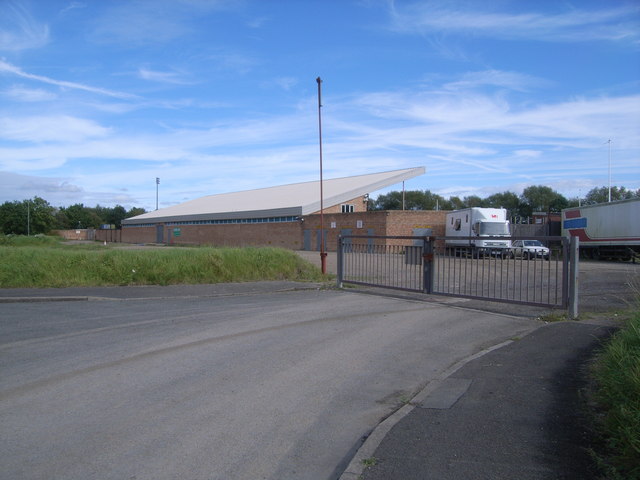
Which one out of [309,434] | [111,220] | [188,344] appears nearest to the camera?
[309,434]

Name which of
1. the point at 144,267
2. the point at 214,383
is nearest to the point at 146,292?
the point at 144,267

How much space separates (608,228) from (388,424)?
3299 cm

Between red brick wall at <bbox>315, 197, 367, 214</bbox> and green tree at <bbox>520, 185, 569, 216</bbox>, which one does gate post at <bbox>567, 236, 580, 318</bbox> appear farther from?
green tree at <bbox>520, 185, 569, 216</bbox>

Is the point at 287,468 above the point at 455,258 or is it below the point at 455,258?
below

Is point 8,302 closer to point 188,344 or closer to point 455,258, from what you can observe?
point 188,344

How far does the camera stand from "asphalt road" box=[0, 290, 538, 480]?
4368mm

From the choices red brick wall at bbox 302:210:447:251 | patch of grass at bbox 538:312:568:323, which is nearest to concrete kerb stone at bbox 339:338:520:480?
patch of grass at bbox 538:312:568:323

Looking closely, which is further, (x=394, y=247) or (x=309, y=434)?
(x=394, y=247)

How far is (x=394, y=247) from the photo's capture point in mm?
14516

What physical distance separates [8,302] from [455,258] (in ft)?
38.8

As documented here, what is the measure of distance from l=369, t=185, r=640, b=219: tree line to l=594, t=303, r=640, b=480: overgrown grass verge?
62.7 m

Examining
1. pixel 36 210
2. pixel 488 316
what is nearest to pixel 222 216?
pixel 36 210

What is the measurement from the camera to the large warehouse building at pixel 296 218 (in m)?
41.2

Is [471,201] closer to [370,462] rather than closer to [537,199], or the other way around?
[537,199]
